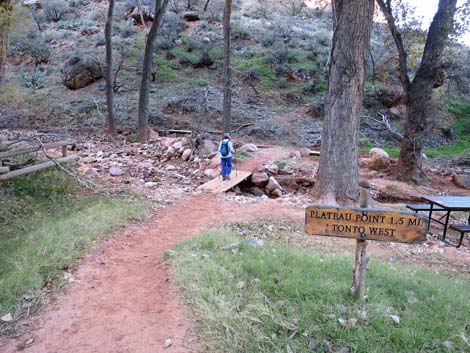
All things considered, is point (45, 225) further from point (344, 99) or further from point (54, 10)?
point (54, 10)

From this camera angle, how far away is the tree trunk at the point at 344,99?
7.14 metres

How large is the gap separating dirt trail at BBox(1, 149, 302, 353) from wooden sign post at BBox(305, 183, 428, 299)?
1.56 metres

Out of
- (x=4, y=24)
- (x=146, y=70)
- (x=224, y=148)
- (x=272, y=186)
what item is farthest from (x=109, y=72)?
(x=272, y=186)

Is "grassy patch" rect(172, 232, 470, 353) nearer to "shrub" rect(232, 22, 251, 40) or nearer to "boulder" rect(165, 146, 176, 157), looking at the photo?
"boulder" rect(165, 146, 176, 157)

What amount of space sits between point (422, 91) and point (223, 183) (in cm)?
681

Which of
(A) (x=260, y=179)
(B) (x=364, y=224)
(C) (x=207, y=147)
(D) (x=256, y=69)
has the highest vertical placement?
(D) (x=256, y=69)

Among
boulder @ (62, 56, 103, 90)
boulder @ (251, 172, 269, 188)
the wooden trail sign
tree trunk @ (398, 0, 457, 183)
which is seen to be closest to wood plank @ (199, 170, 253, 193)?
boulder @ (251, 172, 269, 188)

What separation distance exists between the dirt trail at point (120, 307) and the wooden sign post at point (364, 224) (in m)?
1.56

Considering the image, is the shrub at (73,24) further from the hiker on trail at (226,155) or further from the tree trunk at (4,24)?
the hiker on trail at (226,155)

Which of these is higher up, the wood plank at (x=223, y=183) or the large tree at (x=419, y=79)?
the large tree at (x=419, y=79)

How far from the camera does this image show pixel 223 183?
9523 millimetres

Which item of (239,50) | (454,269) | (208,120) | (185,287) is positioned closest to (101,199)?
(185,287)

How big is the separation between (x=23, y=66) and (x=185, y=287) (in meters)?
25.5

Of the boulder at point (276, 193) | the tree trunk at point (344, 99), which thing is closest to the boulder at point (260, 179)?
the boulder at point (276, 193)
